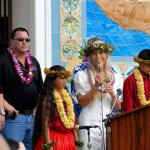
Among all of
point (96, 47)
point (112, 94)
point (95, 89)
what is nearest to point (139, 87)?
point (112, 94)

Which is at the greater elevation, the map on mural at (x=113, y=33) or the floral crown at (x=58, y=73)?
the map on mural at (x=113, y=33)

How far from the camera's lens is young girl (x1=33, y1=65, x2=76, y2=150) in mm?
4883

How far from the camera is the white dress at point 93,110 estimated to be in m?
5.09

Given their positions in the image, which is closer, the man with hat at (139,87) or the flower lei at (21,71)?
the flower lei at (21,71)

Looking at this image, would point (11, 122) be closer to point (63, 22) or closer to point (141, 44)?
point (63, 22)

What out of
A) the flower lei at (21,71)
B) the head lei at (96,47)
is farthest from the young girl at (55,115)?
the head lei at (96,47)

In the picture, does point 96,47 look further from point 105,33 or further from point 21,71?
point 105,33

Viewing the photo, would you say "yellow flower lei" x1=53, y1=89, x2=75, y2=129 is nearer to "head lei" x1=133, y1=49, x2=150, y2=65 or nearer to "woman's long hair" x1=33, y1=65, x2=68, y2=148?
"woman's long hair" x1=33, y1=65, x2=68, y2=148

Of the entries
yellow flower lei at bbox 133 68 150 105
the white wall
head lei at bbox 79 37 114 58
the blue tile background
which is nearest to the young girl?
head lei at bbox 79 37 114 58

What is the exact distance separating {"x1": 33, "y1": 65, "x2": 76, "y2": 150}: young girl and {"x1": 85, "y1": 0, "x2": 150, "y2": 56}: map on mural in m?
2.09

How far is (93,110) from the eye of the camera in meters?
5.18

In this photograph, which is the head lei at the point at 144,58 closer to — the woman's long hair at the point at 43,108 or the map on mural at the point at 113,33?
the woman's long hair at the point at 43,108

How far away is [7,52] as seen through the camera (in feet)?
16.3

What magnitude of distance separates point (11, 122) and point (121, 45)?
3.02 m
